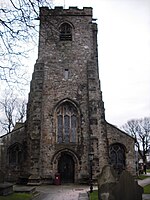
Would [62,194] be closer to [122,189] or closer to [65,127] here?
[122,189]

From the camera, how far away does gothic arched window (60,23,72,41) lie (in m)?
25.6

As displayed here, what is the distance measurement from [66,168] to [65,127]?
3.54m

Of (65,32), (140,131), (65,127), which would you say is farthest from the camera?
(140,131)

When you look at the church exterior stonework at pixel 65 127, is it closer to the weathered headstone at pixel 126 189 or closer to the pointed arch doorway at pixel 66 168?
the pointed arch doorway at pixel 66 168

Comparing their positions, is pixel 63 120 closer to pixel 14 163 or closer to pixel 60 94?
pixel 60 94

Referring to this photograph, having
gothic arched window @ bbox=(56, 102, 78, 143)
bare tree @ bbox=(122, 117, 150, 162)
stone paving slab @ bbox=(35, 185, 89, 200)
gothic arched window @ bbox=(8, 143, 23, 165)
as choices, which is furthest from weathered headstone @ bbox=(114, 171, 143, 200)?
bare tree @ bbox=(122, 117, 150, 162)

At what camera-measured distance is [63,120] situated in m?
22.8

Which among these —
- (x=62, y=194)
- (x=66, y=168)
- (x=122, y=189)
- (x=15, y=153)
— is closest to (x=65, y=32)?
(x=15, y=153)

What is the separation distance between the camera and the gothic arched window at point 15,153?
22734mm

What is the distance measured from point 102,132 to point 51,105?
5.11 metres

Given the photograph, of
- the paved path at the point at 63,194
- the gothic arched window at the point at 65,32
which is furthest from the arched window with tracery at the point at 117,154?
the gothic arched window at the point at 65,32

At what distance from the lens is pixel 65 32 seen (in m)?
26.0

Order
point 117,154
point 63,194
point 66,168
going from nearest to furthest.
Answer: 1. point 63,194
2. point 66,168
3. point 117,154

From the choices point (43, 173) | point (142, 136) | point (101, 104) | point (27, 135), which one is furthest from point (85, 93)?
point (142, 136)
